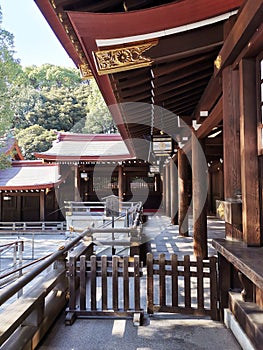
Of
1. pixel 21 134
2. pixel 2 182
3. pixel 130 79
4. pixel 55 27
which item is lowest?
pixel 2 182

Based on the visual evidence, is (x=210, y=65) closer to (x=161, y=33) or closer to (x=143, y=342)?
(x=161, y=33)

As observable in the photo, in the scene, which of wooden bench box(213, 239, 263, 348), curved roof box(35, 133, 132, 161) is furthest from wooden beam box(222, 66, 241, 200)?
curved roof box(35, 133, 132, 161)

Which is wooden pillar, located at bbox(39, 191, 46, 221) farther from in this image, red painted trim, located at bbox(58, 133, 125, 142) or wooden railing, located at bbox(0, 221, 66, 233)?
red painted trim, located at bbox(58, 133, 125, 142)

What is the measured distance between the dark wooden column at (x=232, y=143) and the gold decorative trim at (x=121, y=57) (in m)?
0.96

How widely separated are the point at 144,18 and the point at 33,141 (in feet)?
123

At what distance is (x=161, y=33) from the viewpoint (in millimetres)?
2457

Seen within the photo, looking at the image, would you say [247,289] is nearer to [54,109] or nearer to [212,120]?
[212,120]

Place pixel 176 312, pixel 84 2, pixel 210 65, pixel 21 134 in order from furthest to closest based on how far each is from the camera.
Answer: pixel 21 134 < pixel 210 65 < pixel 176 312 < pixel 84 2

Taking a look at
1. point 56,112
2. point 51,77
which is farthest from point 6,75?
point 51,77

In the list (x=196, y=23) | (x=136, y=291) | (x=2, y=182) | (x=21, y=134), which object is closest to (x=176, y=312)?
(x=136, y=291)

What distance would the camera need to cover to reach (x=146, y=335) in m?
2.90

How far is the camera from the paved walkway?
8.79 ft

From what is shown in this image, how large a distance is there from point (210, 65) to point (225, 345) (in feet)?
11.1

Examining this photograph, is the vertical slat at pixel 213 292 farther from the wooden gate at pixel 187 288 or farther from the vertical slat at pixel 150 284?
the vertical slat at pixel 150 284
